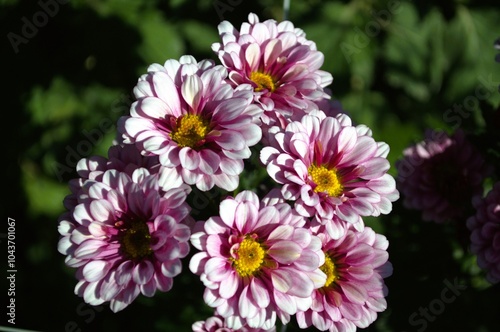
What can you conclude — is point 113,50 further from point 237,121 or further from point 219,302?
point 219,302

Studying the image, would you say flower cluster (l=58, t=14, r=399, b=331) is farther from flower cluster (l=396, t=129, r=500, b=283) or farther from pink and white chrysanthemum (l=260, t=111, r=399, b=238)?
flower cluster (l=396, t=129, r=500, b=283)

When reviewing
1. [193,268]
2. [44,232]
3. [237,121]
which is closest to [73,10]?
[44,232]

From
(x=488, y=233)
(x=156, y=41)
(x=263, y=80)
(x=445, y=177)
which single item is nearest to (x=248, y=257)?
(x=263, y=80)

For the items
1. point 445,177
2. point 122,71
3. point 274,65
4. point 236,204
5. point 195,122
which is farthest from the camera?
point 122,71

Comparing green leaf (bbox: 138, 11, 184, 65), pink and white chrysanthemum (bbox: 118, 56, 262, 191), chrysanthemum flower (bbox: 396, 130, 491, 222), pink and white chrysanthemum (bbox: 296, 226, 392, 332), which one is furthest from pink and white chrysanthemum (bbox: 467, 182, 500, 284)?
green leaf (bbox: 138, 11, 184, 65)

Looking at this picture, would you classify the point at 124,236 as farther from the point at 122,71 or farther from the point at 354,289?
the point at 122,71

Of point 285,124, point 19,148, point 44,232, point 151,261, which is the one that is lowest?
point 44,232
